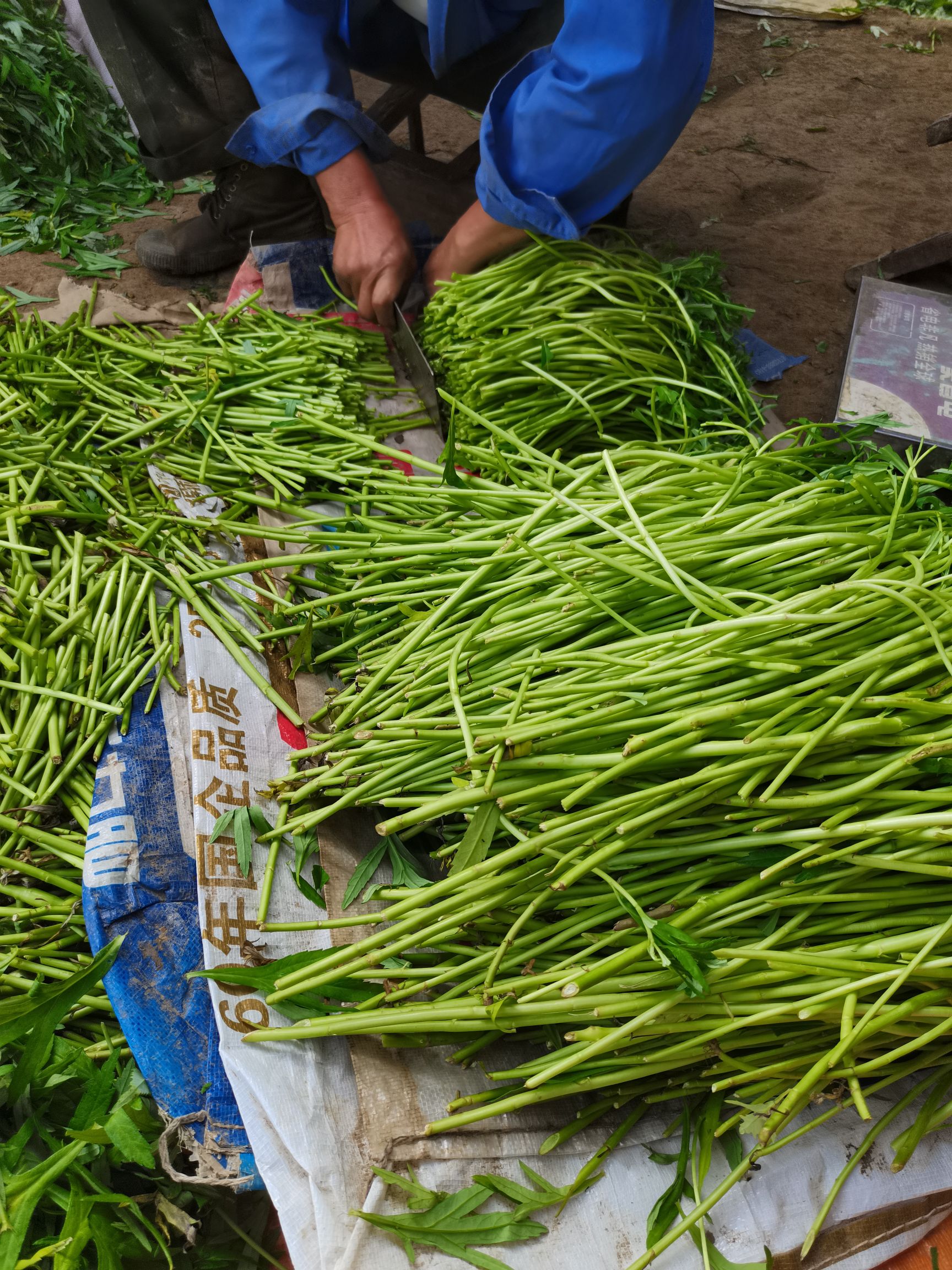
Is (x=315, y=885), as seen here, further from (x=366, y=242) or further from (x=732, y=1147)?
(x=366, y=242)

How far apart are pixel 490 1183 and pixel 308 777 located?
0.72 m

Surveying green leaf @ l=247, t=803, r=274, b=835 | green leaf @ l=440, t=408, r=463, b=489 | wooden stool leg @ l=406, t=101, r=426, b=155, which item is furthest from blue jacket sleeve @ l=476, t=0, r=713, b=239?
green leaf @ l=247, t=803, r=274, b=835

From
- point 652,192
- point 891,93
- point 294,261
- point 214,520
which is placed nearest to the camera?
point 214,520

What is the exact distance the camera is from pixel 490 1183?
1.31 meters

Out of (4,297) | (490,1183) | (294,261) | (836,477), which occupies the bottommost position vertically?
(490,1183)

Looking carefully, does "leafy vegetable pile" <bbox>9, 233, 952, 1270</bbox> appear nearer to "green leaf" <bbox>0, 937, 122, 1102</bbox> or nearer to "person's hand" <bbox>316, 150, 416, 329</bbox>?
"green leaf" <bbox>0, 937, 122, 1102</bbox>

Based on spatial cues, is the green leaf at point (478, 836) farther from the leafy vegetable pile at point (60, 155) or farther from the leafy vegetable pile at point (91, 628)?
the leafy vegetable pile at point (60, 155)

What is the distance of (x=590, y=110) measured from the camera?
2439 millimetres

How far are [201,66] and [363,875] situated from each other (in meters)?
3.51

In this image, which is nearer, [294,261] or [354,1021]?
[354,1021]

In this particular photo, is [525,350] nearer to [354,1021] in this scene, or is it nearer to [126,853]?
[126,853]

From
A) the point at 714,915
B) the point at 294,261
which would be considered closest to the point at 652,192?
the point at 294,261

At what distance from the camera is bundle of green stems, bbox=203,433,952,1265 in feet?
3.93

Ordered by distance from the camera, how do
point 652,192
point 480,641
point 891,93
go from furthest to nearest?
point 891,93, point 652,192, point 480,641
